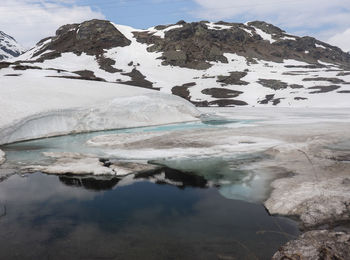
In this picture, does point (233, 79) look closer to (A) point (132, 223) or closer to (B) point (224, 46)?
(B) point (224, 46)

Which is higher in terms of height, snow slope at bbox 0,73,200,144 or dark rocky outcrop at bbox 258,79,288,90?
dark rocky outcrop at bbox 258,79,288,90

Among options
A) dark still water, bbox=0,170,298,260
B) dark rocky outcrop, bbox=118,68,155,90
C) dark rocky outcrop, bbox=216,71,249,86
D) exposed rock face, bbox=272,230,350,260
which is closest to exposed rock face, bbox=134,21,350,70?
dark rocky outcrop, bbox=216,71,249,86

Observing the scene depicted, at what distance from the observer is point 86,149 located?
15508 mm

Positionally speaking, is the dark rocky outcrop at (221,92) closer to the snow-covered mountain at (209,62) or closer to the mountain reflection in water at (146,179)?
the snow-covered mountain at (209,62)

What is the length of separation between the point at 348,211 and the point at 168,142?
36.6 feet

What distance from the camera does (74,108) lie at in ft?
72.4

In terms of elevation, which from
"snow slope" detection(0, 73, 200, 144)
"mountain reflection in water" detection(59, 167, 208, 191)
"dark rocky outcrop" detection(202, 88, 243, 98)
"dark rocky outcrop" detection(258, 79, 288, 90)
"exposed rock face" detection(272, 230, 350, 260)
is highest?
"dark rocky outcrop" detection(258, 79, 288, 90)

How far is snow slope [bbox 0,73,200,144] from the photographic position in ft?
62.4

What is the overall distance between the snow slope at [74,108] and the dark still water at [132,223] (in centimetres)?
1044

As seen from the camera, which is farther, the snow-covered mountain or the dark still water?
the snow-covered mountain

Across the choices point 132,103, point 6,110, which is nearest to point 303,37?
point 132,103

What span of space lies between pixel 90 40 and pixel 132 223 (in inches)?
5093

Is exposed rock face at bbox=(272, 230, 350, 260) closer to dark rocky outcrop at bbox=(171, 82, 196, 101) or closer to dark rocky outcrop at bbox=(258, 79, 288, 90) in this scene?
dark rocky outcrop at bbox=(171, 82, 196, 101)

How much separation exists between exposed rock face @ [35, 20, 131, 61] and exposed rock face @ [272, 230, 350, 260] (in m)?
116
